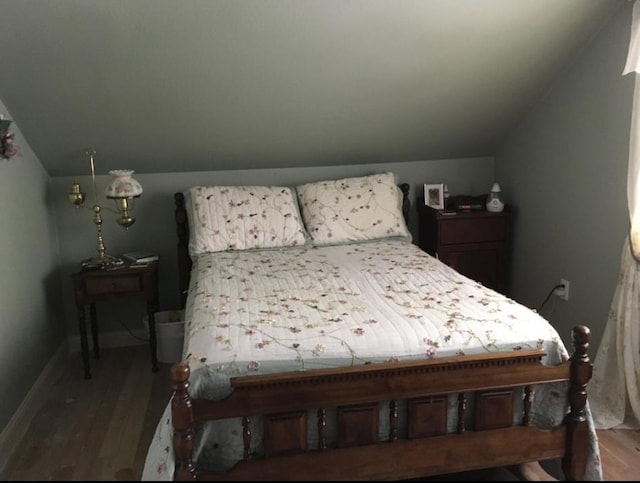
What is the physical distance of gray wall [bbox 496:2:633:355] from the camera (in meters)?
2.52

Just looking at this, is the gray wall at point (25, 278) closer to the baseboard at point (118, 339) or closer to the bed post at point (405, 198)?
the baseboard at point (118, 339)

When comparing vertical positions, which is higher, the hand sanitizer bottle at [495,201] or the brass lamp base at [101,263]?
the hand sanitizer bottle at [495,201]

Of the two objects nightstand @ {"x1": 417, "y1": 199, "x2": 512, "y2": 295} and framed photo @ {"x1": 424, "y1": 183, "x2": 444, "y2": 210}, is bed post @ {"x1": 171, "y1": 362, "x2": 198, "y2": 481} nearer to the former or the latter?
nightstand @ {"x1": 417, "y1": 199, "x2": 512, "y2": 295}

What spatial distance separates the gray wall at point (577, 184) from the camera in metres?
2.52

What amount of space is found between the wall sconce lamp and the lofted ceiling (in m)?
0.14

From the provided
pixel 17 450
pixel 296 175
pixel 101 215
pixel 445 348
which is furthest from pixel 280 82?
pixel 17 450

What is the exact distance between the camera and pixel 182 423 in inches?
59.7

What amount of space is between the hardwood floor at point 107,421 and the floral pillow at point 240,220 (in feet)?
2.48

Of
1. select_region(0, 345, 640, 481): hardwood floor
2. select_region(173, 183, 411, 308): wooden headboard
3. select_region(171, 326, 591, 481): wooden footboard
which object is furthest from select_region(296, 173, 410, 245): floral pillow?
select_region(171, 326, 591, 481): wooden footboard

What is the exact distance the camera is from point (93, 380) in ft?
9.60

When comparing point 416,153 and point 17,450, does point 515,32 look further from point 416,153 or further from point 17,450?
point 17,450

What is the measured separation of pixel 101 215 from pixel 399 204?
1793mm

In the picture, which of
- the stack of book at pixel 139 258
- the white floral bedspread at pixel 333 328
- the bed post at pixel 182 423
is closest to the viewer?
the bed post at pixel 182 423

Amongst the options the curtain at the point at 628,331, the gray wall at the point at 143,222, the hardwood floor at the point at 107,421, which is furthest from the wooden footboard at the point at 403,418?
the gray wall at the point at 143,222
